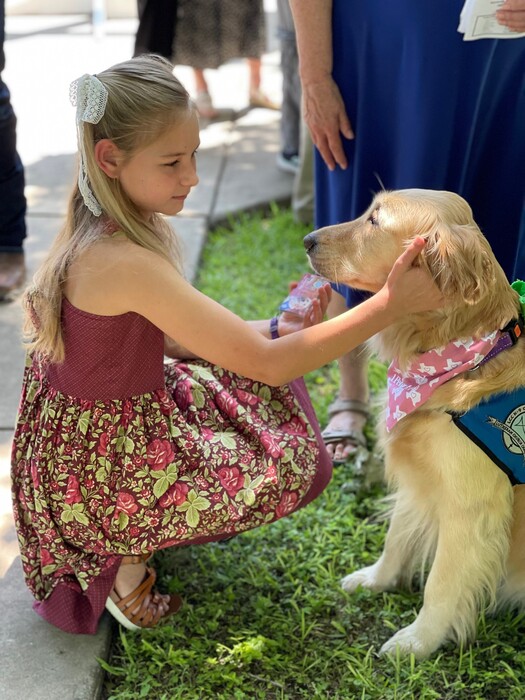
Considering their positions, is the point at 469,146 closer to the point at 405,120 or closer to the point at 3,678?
the point at 405,120

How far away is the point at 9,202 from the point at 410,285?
8.97ft

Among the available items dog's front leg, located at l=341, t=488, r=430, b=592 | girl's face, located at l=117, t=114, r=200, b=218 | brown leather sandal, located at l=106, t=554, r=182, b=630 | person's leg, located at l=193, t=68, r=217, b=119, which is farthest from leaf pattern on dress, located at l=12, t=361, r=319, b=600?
person's leg, located at l=193, t=68, r=217, b=119

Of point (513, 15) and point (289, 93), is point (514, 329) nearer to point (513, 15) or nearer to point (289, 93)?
point (513, 15)

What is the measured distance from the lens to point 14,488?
2.69m

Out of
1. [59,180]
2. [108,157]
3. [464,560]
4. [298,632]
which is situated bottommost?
[298,632]

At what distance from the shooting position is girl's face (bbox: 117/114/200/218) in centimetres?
239

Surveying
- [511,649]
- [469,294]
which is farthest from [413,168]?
[511,649]

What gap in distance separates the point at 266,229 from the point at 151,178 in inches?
127

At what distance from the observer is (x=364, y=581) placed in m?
2.88

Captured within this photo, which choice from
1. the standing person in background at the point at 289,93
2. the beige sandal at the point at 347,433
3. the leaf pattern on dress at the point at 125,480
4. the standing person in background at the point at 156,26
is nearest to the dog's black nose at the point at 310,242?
the leaf pattern on dress at the point at 125,480

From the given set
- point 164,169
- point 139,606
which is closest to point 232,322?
point 164,169

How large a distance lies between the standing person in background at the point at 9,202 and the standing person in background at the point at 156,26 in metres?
1.95

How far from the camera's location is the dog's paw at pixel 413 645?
260cm

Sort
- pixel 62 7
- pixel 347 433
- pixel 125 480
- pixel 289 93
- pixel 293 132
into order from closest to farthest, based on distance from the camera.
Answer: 1. pixel 125 480
2. pixel 347 433
3. pixel 289 93
4. pixel 293 132
5. pixel 62 7
